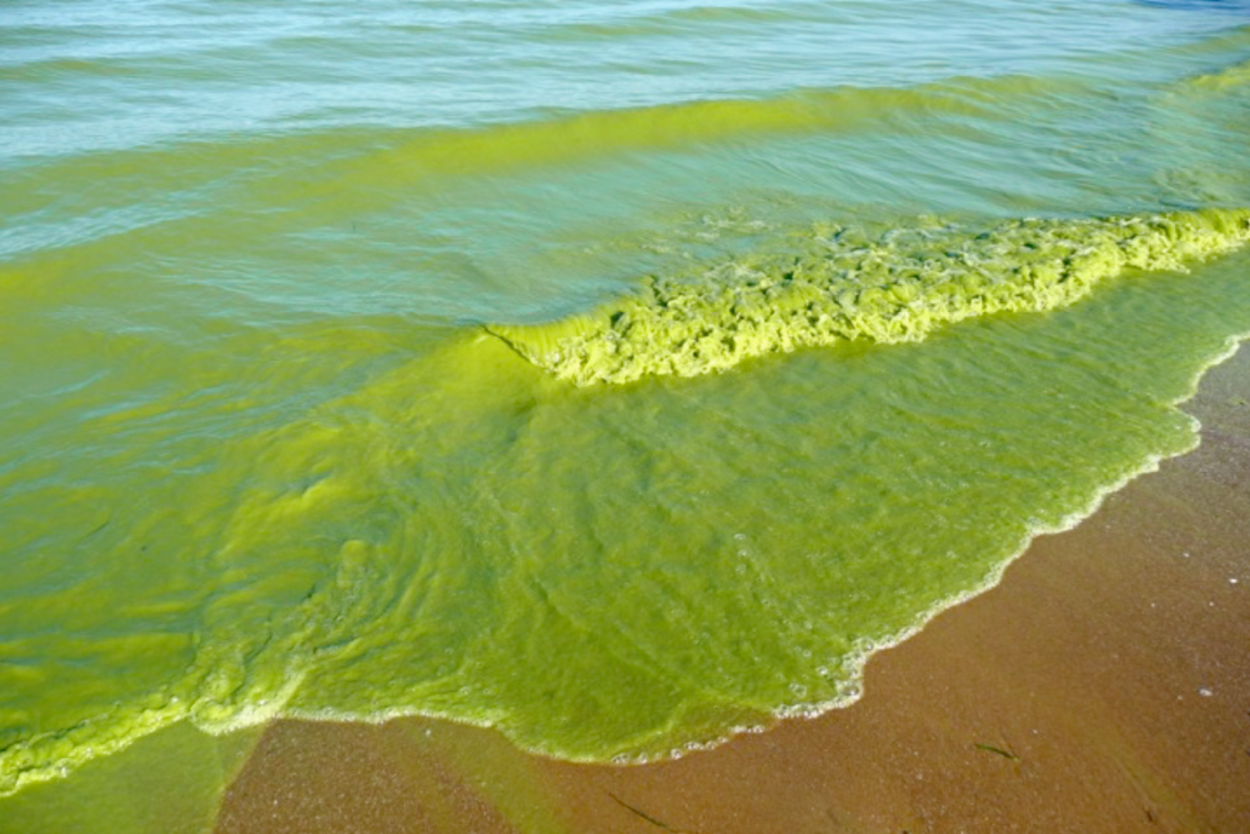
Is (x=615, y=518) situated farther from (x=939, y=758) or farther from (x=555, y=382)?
(x=939, y=758)

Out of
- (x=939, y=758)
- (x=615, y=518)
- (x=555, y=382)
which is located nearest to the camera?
(x=939, y=758)

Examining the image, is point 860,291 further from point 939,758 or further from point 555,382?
point 939,758

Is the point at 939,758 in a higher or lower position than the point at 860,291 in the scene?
lower

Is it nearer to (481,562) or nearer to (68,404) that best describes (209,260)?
(68,404)

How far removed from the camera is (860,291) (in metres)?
7.02

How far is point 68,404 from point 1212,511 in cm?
667

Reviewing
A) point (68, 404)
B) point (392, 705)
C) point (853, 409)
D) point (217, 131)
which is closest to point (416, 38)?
point (217, 131)

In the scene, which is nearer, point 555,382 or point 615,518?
point 615,518

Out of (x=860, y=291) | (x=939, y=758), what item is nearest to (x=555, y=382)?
(x=860, y=291)

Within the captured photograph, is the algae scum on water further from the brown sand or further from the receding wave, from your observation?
the brown sand

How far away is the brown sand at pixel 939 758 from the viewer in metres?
3.31

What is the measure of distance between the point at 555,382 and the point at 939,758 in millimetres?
3336

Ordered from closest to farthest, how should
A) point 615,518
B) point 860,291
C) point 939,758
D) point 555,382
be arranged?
1. point 939,758
2. point 615,518
3. point 555,382
4. point 860,291

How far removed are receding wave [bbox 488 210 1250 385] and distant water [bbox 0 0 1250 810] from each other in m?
0.04
